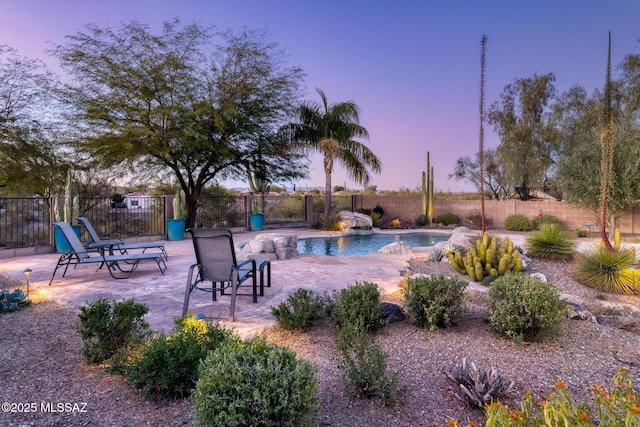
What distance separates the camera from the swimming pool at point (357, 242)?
36.4 feet

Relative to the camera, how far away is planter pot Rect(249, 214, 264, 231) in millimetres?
15688

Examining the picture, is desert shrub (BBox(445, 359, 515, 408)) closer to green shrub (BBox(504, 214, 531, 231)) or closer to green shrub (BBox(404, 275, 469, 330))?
green shrub (BBox(404, 275, 469, 330))

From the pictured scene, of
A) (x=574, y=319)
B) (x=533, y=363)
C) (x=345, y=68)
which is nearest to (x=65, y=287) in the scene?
(x=533, y=363)

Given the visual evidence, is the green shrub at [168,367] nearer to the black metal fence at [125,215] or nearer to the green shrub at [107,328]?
the green shrub at [107,328]

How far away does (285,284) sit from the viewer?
5836mm

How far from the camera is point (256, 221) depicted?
1574 centimetres

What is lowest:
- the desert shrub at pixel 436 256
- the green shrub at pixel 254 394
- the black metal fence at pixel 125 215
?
the desert shrub at pixel 436 256

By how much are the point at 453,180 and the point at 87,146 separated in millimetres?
24516

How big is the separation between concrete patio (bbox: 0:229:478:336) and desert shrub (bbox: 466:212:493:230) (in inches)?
424

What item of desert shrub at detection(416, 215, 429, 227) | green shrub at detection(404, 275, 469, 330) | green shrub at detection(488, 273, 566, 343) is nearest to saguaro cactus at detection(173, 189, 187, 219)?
green shrub at detection(404, 275, 469, 330)

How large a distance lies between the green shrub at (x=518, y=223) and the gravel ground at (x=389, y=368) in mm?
13173

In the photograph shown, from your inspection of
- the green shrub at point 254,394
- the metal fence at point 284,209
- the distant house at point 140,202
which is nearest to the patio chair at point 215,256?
the green shrub at point 254,394

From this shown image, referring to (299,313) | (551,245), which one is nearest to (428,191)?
(551,245)

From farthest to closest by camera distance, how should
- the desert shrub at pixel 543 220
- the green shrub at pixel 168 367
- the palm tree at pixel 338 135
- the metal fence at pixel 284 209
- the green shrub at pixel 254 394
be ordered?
the metal fence at pixel 284 209 < the palm tree at pixel 338 135 < the desert shrub at pixel 543 220 < the green shrub at pixel 168 367 < the green shrub at pixel 254 394
